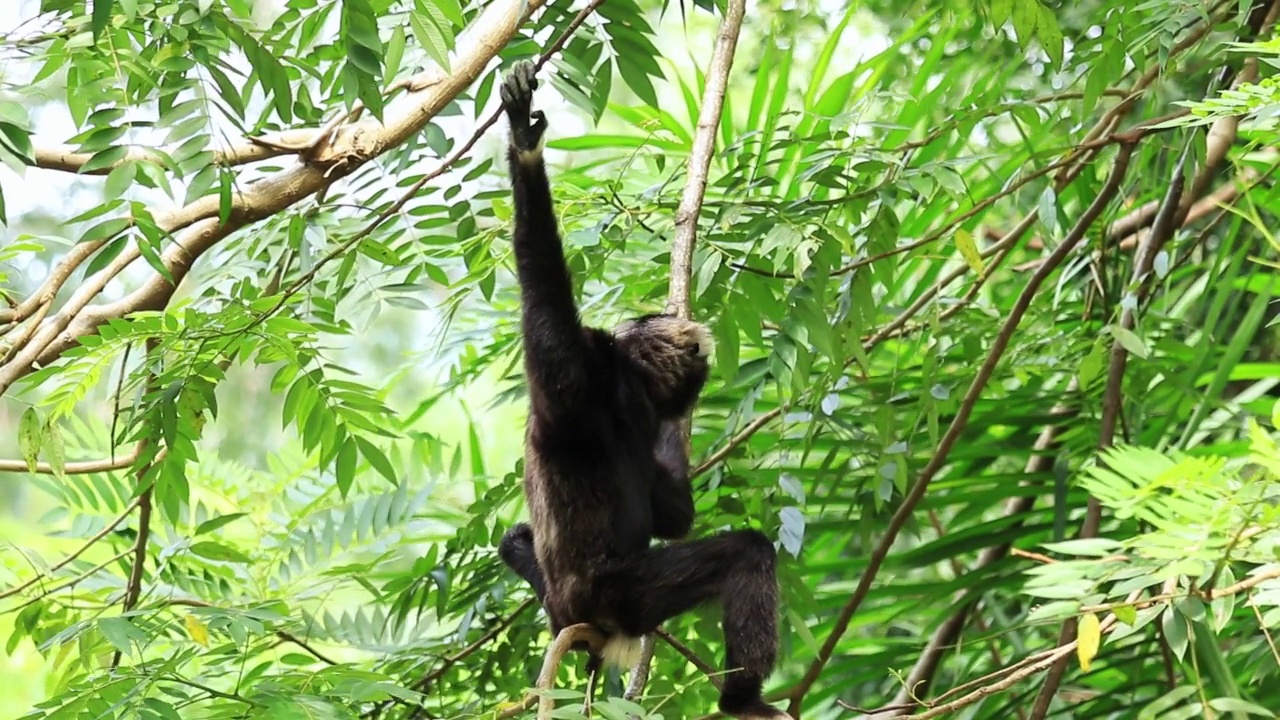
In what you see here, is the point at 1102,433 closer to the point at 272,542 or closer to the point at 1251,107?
the point at 1251,107

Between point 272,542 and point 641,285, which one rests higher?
point 641,285

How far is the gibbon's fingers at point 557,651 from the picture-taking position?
2391 millimetres

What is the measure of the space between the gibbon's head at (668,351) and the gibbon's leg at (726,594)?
19.1 inches

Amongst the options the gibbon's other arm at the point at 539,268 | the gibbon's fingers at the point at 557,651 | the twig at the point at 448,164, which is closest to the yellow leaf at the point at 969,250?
the gibbon's other arm at the point at 539,268

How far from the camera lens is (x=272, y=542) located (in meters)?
5.21

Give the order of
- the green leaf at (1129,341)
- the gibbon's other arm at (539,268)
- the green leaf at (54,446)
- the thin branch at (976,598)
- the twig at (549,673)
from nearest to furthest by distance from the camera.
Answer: the twig at (549,673)
the gibbon's other arm at (539,268)
the green leaf at (54,446)
the green leaf at (1129,341)
the thin branch at (976,598)

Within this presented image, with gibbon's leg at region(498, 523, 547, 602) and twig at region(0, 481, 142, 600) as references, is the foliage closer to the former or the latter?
twig at region(0, 481, 142, 600)

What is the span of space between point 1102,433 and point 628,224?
1.85m

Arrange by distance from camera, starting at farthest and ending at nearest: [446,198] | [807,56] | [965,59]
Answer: [807,56] < [965,59] < [446,198]

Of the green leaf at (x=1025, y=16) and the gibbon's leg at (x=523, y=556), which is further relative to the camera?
the gibbon's leg at (x=523, y=556)

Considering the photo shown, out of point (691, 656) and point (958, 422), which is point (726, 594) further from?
point (958, 422)

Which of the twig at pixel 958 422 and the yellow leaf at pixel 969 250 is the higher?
the yellow leaf at pixel 969 250

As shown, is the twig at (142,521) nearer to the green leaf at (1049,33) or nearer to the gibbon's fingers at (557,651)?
the gibbon's fingers at (557,651)

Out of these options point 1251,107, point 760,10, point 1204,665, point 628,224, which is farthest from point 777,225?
point 760,10
